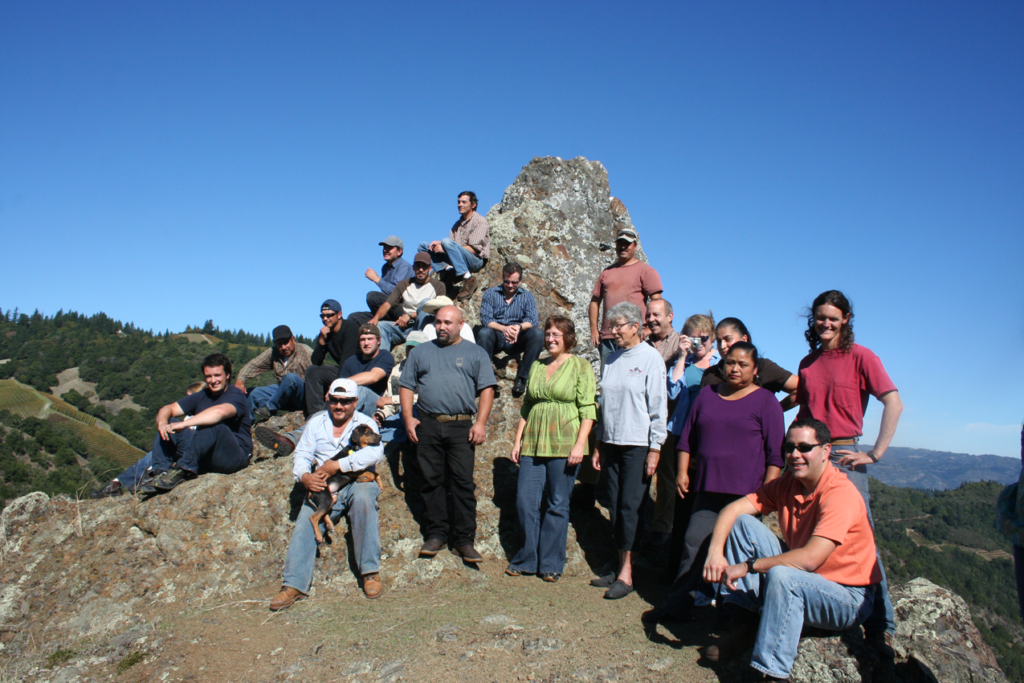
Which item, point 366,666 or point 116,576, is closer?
point 366,666

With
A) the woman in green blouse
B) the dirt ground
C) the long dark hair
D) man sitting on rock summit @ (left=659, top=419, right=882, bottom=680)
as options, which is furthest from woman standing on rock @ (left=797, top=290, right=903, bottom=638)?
the woman in green blouse

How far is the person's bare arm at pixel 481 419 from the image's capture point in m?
5.20

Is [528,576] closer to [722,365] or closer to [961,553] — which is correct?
[722,365]

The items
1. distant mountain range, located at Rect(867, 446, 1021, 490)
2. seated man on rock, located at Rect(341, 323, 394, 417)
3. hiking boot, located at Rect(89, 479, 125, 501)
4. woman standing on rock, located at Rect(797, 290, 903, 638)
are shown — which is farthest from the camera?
distant mountain range, located at Rect(867, 446, 1021, 490)

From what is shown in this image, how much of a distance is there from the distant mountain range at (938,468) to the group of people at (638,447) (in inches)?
3957

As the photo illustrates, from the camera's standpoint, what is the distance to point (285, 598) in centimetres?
447

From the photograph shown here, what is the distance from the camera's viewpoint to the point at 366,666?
12.1ft

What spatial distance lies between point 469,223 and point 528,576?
5.59 meters

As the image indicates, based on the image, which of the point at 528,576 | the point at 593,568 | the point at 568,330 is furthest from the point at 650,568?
the point at 568,330

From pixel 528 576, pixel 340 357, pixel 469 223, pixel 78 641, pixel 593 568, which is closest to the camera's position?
pixel 78 641

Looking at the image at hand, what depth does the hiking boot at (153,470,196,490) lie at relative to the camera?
562 centimetres

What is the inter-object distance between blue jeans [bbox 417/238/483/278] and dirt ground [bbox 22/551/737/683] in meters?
5.09

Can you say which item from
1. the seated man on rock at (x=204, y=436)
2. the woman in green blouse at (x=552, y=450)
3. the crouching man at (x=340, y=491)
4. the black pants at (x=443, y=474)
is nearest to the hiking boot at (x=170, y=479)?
the seated man on rock at (x=204, y=436)

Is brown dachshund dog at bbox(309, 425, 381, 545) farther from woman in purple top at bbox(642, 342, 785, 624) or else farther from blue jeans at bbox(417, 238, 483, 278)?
blue jeans at bbox(417, 238, 483, 278)
